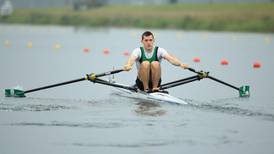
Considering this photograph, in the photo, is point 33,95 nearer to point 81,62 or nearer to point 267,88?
point 267,88

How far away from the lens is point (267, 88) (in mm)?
23703

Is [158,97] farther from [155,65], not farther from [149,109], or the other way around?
[149,109]

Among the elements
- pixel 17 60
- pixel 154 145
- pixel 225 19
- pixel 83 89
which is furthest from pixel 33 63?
pixel 225 19

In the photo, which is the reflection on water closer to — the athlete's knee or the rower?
the rower

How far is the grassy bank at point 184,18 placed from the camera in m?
66.5

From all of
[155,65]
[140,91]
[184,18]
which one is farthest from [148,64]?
[184,18]

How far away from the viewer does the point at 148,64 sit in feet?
64.8

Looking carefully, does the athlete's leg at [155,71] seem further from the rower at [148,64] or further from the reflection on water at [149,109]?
the reflection on water at [149,109]

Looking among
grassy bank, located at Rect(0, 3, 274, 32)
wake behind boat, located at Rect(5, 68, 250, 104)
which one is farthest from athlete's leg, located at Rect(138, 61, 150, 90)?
grassy bank, located at Rect(0, 3, 274, 32)

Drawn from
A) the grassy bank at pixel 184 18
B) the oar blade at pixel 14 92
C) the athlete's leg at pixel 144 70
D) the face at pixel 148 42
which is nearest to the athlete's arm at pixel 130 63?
the athlete's leg at pixel 144 70

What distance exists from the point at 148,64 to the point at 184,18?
5430cm

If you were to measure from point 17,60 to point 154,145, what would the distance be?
19.7 meters

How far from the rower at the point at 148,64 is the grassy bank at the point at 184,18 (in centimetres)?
4275

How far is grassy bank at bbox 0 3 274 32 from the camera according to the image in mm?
66500
